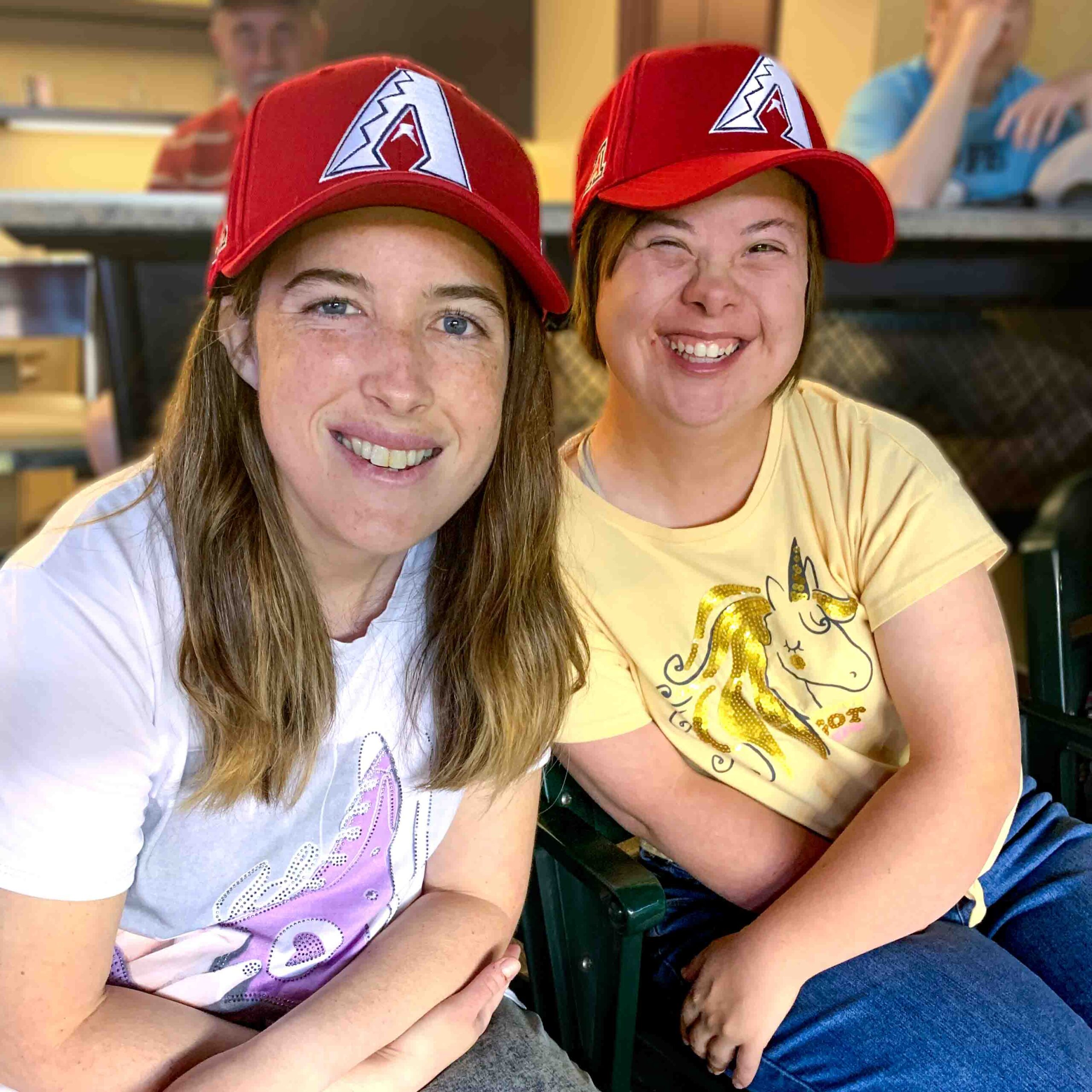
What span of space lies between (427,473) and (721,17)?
15.0 ft

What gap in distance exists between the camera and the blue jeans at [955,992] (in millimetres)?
949

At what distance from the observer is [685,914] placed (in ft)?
3.82

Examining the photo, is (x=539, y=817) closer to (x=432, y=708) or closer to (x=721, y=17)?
(x=432, y=708)

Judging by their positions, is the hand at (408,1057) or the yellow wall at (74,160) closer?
the hand at (408,1057)

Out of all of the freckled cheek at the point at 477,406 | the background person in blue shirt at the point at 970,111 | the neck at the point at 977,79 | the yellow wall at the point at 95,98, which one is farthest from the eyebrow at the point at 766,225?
the yellow wall at the point at 95,98

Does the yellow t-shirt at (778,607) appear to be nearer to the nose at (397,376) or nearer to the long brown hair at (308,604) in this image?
the long brown hair at (308,604)

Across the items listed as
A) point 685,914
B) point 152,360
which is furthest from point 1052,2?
point 685,914

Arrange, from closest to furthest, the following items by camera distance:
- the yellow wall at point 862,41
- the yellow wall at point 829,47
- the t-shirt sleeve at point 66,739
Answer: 1. the t-shirt sleeve at point 66,739
2. the yellow wall at point 862,41
3. the yellow wall at point 829,47

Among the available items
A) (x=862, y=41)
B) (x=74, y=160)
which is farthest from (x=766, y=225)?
(x=74, y=160)

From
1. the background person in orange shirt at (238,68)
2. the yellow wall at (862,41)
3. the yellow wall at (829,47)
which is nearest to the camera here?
the background person in orange shirt at (238,68)

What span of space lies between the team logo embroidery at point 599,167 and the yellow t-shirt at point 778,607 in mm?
313

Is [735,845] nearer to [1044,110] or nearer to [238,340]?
[238,340]

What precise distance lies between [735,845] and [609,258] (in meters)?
0.61

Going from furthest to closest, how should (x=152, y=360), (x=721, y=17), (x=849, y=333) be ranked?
1. (x=721, y=17)
2. (x=849, y=333)
3. (x=152, y=360)
